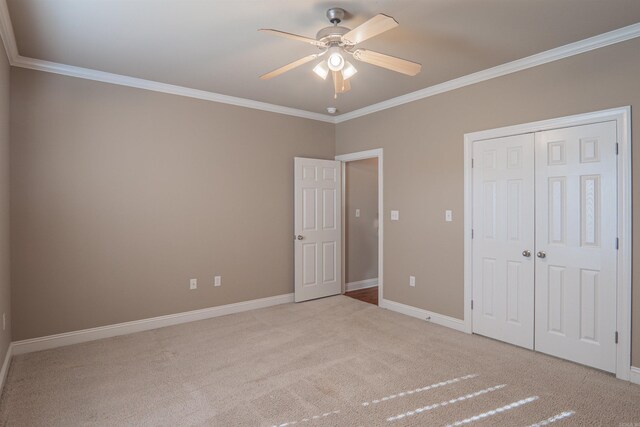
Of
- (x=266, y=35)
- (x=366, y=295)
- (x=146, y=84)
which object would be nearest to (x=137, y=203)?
(x=146, y=84)

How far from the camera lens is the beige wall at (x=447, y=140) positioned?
9.20 ft

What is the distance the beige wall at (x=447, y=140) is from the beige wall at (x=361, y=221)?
2.01 feet

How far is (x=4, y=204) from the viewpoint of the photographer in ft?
9.62

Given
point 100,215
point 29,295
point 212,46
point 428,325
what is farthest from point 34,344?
point 428,325

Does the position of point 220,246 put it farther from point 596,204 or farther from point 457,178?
point 596,204

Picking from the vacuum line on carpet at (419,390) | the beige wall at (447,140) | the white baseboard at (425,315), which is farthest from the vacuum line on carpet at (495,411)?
the white baseboard at (425,315)

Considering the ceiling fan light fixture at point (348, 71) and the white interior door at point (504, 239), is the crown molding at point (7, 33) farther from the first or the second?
the white interior door at point (504, 239)

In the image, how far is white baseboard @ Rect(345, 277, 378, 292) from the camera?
18.7 feet

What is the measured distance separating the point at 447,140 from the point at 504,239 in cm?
122

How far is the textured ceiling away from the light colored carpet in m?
2.65

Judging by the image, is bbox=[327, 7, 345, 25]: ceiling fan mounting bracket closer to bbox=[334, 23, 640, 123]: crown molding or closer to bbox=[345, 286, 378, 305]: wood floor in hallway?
bbox=[334, 23, 640, 123]: crown molding

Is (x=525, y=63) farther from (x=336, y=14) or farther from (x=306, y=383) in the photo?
(x=306, y=383)

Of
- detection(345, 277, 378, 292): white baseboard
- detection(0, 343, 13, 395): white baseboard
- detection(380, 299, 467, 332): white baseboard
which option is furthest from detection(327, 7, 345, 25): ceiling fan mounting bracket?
detection(345, 277, 378, 292): white baseboard

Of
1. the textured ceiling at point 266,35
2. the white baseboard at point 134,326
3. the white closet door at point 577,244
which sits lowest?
the white baseboard at point 134,326
